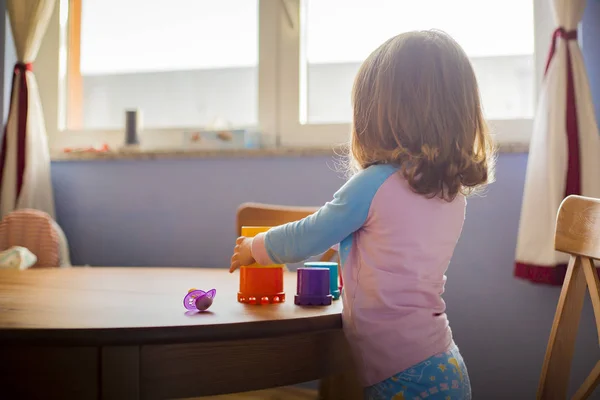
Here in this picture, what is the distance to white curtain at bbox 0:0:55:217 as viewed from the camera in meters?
2.59

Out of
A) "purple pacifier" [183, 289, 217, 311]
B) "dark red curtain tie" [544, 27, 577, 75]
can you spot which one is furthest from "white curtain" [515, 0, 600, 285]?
"purple pacifier" [183, 289, 217, 311]

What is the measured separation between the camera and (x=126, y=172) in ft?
8.67

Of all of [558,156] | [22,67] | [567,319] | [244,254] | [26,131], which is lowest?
[567,319]

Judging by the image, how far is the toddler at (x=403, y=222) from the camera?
100 centimetres

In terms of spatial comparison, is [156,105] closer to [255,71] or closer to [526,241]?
[255,71]

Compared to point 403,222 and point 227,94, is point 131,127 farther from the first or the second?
point 403,222

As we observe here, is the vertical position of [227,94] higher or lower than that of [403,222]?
higher

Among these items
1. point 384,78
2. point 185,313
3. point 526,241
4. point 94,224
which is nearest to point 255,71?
A: point 94,224

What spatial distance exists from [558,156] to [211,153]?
4.39ft

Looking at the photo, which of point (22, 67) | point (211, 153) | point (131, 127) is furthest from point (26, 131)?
point (211, 153)

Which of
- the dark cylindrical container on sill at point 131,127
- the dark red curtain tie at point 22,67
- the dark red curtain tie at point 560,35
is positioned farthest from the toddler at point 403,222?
the dark red curtain tie at point 22,67

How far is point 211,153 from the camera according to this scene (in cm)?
249

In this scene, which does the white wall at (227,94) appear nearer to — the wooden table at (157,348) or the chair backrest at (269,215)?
the chair backrest at (269,215)

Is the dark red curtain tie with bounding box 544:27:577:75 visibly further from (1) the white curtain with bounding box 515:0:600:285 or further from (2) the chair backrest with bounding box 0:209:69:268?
(2) the chair backrest with bounding box 0:209:69:268
